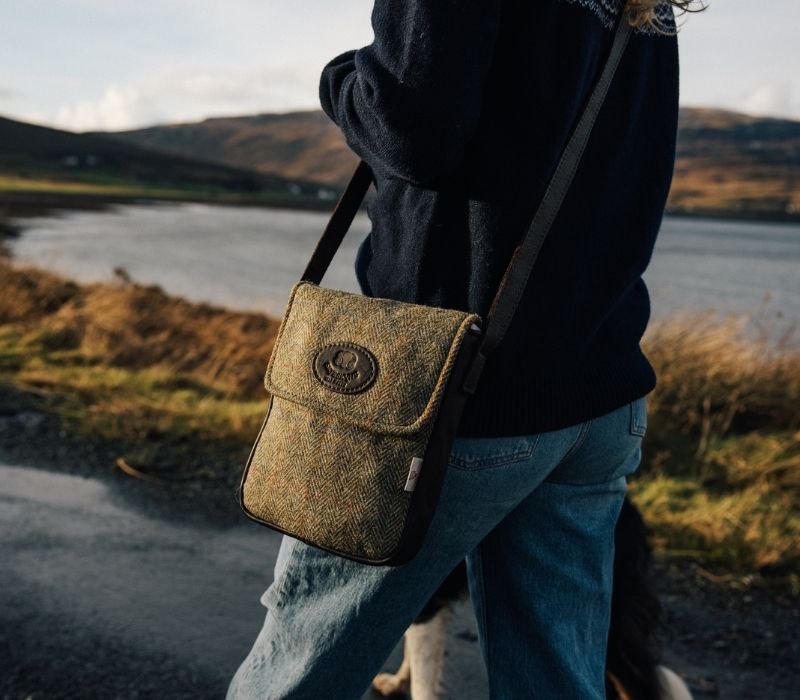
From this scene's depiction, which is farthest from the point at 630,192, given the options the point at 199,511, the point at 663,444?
the point at 663,444

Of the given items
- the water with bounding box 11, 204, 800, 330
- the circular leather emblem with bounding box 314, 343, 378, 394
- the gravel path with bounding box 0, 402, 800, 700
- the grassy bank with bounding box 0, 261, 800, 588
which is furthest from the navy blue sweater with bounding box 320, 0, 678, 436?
the water with bounding box 11, 204, 800, 330

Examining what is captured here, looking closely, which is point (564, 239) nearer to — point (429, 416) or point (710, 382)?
point (429, 416)

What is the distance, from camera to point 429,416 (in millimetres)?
1328

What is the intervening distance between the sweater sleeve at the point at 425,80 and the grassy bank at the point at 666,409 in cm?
295

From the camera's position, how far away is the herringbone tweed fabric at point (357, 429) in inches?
52.8

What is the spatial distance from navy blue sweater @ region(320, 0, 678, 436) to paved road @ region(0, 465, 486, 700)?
5.41 ft

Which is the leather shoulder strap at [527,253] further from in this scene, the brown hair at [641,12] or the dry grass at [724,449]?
the dry grass at [724,449]

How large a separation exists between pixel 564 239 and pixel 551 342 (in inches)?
6.8

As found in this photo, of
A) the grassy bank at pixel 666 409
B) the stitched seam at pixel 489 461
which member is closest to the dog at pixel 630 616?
the stitched seam at pixel 489 461

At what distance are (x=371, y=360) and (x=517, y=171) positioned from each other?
383mm

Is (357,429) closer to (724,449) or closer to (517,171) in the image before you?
(517,171)

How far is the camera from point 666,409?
6.03 m

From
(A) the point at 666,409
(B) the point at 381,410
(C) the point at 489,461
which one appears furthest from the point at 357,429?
(A) the point at 666,409

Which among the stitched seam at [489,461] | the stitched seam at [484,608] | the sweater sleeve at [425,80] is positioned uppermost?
the sweater sleeve at [425,80]
